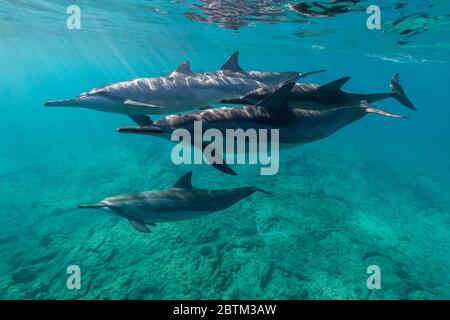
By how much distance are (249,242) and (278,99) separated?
5.83 m

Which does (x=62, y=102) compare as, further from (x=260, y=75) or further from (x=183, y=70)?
(x=260, y=75)

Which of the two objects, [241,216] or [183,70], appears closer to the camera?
[183,70]

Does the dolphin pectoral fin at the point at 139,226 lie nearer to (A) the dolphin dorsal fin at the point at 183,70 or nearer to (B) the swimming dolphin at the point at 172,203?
(B) the swimming dolphin at the point at 172,203

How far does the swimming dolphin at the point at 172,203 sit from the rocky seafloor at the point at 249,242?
7.98ft

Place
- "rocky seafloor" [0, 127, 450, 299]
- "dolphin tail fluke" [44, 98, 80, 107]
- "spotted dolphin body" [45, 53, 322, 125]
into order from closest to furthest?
"dolphin tail fluke" [44, 98, 80, 107], "spotted dolphin body" [45, 53, 322, 125], "rocky seafloor" [0, 127, 450, 299]

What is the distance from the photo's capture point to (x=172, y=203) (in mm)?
6477

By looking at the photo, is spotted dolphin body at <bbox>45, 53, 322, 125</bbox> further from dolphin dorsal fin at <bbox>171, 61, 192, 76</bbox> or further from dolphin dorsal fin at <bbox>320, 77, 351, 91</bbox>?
dolphin dorsal fin at <bbox>320, 77, 351, 91</bbox>

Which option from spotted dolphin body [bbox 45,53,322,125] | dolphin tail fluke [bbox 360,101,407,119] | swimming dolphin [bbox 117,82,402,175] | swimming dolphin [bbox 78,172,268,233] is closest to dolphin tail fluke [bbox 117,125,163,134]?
swimming dolphin [bbox 117,82,402,175]

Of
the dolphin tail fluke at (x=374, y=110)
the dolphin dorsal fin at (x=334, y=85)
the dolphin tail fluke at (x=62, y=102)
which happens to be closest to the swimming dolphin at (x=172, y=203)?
the dolphin tail fluke at (x=62, y=102)

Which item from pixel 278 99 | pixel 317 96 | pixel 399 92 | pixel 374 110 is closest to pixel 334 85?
pixel 317 96

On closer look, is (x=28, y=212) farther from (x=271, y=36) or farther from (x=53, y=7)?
(x=271, y=36)

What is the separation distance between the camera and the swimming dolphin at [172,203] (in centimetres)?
645

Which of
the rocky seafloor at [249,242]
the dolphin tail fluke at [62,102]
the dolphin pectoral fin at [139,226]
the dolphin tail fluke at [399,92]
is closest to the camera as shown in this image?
the dolphin tail fluke at [62,102]

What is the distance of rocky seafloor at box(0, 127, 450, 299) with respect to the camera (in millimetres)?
8188
